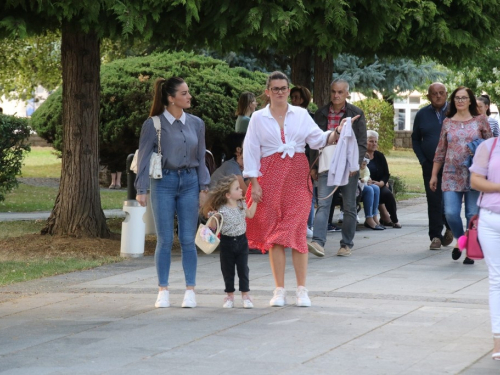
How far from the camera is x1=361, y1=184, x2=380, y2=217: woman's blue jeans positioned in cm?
1364

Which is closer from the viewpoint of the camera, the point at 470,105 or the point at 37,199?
the point at 470,105

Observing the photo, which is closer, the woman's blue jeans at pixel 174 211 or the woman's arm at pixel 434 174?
the woman's blue jeans at pixel 174 211

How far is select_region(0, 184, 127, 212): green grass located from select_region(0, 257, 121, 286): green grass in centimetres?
706

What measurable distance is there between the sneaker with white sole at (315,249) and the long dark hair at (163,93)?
113 inches

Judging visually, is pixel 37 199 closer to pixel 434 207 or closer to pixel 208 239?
pixel 434 207

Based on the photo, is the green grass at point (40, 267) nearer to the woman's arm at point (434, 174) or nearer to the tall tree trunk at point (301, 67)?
the woman's arm at point (434, 174)

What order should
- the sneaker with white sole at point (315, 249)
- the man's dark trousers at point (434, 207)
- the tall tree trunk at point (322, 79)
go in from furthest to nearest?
the tall tree trunk at point (322, 79)
the man's dark trousers at point (434, 207)
the sneaker with white sole at point (315, 249)

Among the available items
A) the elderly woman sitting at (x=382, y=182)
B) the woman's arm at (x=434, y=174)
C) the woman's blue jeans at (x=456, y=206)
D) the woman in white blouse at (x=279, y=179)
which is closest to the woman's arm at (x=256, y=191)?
the woman in white blouse at (x=279, y=179)

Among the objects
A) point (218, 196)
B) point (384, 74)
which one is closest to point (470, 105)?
point (218, 196)

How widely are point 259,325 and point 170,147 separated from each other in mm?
1600

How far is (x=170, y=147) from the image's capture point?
7.76 meters

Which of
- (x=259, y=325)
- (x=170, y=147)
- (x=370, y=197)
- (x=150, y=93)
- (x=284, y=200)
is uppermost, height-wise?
(x=150, y=93)

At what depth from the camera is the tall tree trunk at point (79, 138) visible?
38.7ft

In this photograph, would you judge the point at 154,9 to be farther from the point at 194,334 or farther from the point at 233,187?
the point at 194,334
